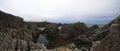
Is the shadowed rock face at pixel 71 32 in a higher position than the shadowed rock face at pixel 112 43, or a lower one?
lower

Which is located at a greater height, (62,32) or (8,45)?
(8,45)

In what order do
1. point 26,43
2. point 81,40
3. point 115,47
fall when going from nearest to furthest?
point 115,47
point 26,43
point 81,40

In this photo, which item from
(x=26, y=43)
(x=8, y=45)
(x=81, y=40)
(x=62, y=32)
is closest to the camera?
(x=8, y=45)

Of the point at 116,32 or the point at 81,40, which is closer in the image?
the point at 116,32

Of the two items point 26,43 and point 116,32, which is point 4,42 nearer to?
point 26,43

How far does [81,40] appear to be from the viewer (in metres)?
65.0

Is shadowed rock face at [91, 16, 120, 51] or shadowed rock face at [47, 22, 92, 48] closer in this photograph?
shadowed rock face at [91, 16, 120, 51]

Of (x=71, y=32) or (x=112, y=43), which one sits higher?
(x=112, y=43)

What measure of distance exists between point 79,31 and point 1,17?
1019 inches

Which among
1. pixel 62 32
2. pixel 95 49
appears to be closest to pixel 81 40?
Result: pixel 62 32

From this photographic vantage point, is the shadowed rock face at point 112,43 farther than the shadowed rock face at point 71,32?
No

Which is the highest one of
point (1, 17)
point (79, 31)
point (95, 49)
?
point (95, 49)

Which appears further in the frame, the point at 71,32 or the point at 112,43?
the point at 71,32

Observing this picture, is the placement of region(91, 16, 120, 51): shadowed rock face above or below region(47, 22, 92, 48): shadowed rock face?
above
